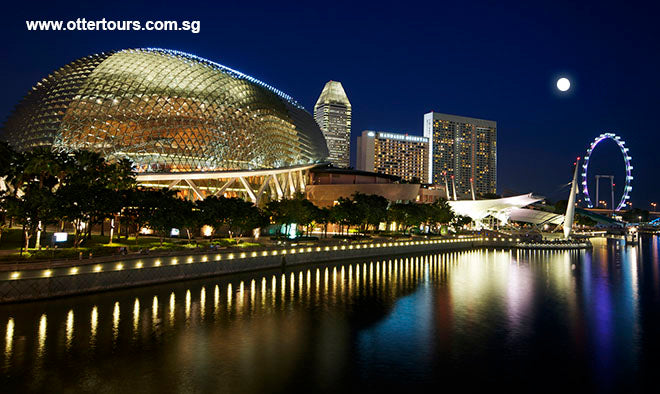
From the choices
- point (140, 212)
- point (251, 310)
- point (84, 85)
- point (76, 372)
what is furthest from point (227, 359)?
point (84, 85)

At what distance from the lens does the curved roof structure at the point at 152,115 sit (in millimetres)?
56000

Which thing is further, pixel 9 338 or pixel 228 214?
pixel 228 214

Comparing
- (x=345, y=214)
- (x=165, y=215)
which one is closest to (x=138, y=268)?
(x=165, y=215)

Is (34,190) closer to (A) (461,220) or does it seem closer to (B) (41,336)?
(B) (41,336)

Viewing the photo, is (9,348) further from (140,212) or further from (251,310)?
(140,212)

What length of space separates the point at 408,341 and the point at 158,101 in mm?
49543

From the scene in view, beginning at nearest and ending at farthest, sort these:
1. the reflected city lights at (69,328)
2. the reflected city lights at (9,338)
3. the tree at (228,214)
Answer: the reflected city lights at (9,338), the reflected city lights at (69,328), the tree at (228,214)

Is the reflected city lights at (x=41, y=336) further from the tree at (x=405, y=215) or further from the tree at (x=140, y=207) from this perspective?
the tree at (x=405, y=215)

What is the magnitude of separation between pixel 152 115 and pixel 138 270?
110 feet

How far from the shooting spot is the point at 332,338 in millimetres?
20812

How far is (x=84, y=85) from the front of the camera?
6009 centimetres

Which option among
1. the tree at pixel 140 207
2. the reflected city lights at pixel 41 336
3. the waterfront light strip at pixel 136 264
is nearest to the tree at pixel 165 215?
the tree at pixel 140 207

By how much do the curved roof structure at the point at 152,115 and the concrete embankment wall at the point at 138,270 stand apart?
23945 mm

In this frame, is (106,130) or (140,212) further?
(106,130)
